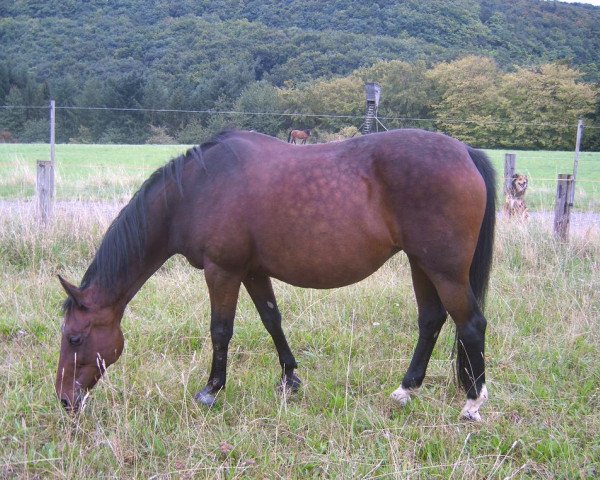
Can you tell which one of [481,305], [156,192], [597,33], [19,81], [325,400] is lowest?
[325,400]

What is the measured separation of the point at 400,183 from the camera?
273 cm

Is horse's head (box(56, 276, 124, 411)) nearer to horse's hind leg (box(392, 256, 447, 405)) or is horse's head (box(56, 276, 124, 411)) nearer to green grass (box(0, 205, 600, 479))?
green grass (box(0, 205, 600, 479))

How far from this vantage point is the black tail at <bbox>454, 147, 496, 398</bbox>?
2955mm

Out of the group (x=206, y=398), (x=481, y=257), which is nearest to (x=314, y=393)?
(x=206, y=398)

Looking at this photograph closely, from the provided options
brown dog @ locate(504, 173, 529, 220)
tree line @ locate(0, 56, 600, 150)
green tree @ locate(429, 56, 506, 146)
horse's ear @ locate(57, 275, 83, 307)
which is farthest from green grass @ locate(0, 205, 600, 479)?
green tree @ locate(429, 56, 506, 146)

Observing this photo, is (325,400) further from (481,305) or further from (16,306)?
(16,306)

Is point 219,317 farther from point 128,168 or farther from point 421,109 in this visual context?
point 421,109

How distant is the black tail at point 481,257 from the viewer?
2.96 metres

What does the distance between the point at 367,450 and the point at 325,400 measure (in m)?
0.61

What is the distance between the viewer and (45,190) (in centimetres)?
614

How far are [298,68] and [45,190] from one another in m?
25.7

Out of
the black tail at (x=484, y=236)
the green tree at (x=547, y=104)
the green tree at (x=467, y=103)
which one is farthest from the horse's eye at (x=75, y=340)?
the green tree at (x=547, y=104)

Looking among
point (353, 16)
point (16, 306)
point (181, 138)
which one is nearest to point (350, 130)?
point (181, 138)

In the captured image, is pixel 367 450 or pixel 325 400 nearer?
pixel 367 450
